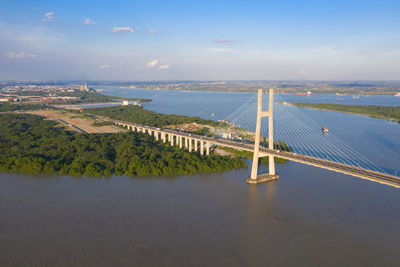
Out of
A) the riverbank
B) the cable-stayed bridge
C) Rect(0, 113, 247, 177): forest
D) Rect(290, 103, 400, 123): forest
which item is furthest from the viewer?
Rect(290, 103, 400, 123): forest

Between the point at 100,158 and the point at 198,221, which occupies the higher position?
the point at 100,158

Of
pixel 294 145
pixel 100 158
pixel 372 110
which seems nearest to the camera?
pixel 100 158

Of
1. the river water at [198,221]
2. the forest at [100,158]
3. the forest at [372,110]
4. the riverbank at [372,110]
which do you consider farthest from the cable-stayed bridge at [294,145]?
the forest at [372,110]

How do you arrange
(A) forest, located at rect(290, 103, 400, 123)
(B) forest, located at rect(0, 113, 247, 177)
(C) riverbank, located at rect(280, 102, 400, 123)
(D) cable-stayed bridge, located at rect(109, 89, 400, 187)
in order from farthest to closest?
(A) forest, located at rect(290, 103, 400, 123)
(C) riverbank, located at rect(280, 102, 400, 123)
(B) forest, located at rect(0, 113, 247, 177)
(D) cable-stayed bridge, located at rect(109, 89, 400, 187)

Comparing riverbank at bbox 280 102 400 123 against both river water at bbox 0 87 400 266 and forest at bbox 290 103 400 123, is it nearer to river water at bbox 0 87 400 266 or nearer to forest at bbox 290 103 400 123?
forest at bbox 290 103 400 123

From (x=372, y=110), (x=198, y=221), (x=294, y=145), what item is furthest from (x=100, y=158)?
(x=372, y=110)

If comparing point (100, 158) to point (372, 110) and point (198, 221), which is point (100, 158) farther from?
point (372, 110)

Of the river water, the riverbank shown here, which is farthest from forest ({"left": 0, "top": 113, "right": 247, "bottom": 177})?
the riverbank

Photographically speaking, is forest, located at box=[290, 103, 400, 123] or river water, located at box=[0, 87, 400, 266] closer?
river water, located at box=[0, 87, 400, 266]
